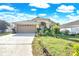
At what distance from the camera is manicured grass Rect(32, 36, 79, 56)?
4.16 metres

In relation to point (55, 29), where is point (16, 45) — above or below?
below

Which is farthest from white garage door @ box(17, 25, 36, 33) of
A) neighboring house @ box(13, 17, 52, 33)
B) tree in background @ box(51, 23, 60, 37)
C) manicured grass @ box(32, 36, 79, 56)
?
tree in background @ box(51, 23, 60, 37)

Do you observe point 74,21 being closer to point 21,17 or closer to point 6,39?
point 21,17

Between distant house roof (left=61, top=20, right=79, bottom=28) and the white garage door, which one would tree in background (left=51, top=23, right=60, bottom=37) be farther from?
the white garage door

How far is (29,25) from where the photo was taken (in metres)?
Answer: 4.25

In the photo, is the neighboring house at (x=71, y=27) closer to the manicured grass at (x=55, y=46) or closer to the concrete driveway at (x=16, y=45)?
the manicured grass at (x=55, y=46)

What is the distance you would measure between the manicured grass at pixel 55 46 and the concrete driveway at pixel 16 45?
0.37ft

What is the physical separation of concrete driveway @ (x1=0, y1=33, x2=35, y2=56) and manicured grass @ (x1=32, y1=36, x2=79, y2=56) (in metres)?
0.11

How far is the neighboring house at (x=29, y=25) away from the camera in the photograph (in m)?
4.20

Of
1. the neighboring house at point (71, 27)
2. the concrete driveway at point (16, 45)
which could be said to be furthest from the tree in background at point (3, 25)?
the neighboring house at point (71, 27)

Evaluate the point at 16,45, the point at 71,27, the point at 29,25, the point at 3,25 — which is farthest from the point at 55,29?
the point at 3,25

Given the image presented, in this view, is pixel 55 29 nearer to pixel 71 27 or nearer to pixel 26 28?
pixel 71 27

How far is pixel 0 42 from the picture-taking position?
425 cm

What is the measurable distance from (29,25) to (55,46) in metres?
0.60
